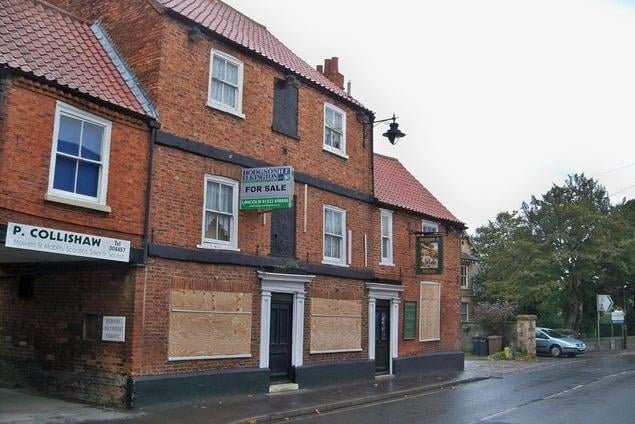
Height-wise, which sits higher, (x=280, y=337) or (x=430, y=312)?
(x=430, y=312)

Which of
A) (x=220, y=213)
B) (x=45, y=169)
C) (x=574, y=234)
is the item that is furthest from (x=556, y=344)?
(x=45, y=169)

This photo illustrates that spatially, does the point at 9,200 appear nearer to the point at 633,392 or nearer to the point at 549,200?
the point at 633,392

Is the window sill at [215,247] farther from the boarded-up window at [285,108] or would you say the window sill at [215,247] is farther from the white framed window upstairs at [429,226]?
the white framed window upstairs at [429,226]

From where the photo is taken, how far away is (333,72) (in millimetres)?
22094

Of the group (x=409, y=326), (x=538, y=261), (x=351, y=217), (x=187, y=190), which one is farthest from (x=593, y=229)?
(x=187, y=190)

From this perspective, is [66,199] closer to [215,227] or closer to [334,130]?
[215,227]

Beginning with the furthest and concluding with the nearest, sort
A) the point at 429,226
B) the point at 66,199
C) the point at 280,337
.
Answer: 1. the point at 429,226
2. the point at 280,337
3. the point at 66,199

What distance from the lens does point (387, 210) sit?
2073cm

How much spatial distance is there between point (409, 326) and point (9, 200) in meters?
14.1

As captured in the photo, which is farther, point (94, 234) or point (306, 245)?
point (306, 245)

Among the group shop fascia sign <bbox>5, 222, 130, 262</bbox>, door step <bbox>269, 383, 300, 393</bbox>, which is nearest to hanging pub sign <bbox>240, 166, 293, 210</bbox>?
shop fascia sign <bbox>5, 222, 130, 262</bbox>

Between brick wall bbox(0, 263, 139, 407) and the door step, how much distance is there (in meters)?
4.22

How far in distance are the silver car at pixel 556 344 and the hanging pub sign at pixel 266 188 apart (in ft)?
79.3

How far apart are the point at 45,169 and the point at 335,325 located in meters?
9.28
